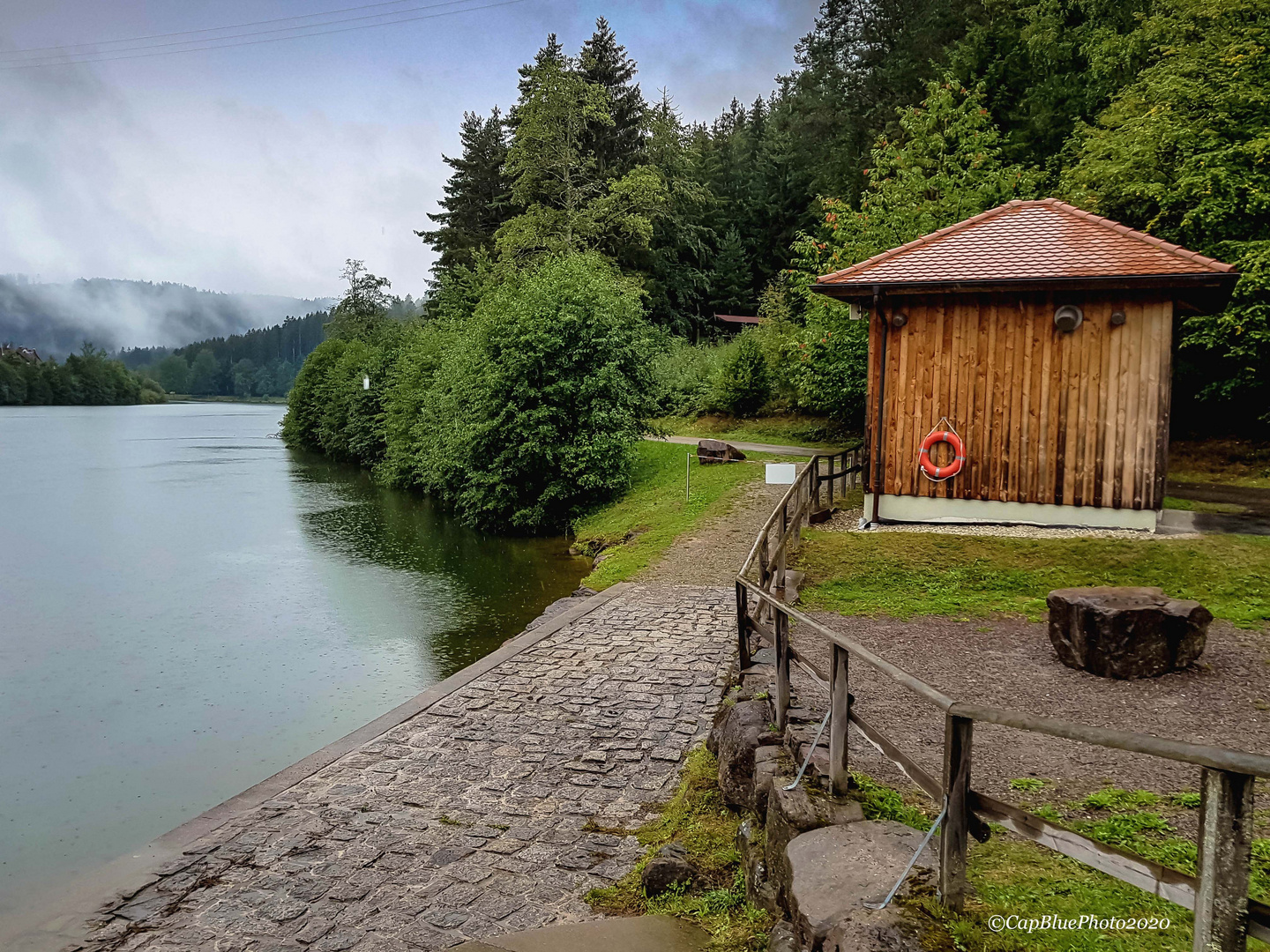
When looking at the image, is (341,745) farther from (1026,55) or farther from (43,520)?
(1026,55)

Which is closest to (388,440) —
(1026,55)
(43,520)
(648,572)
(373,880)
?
(43,520)

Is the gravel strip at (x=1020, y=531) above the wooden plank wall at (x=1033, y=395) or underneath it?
underneath

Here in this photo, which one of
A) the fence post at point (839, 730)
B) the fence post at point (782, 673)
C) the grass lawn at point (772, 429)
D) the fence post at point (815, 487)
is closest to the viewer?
the fence post at point (839, 730)

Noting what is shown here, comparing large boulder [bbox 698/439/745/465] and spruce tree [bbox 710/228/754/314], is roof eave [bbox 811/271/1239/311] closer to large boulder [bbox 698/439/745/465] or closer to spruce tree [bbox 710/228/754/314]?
large boulder [bbox 698/439/745/465]

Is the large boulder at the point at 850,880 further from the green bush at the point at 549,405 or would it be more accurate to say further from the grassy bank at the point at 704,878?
the green bush at the point at 549,405

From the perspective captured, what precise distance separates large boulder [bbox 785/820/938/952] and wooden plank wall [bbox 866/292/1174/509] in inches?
377

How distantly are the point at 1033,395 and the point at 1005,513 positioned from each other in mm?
1739

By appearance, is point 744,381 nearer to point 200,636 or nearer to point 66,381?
point 200,636

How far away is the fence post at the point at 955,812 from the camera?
3.17m

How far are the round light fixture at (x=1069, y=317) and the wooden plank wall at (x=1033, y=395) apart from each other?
0.31ft

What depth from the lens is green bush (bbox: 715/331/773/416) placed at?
103ft

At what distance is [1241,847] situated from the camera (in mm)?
2275

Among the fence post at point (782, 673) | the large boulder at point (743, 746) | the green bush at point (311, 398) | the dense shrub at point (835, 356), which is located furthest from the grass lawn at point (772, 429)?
the green bush at point (311, 398)

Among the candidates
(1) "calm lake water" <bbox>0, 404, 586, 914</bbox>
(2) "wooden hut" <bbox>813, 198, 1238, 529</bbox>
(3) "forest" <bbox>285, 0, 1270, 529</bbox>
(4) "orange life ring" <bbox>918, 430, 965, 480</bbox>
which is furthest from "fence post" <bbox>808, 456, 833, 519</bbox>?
(3) "forest" <bbox>285, 0, 1270, 529</bbox>
